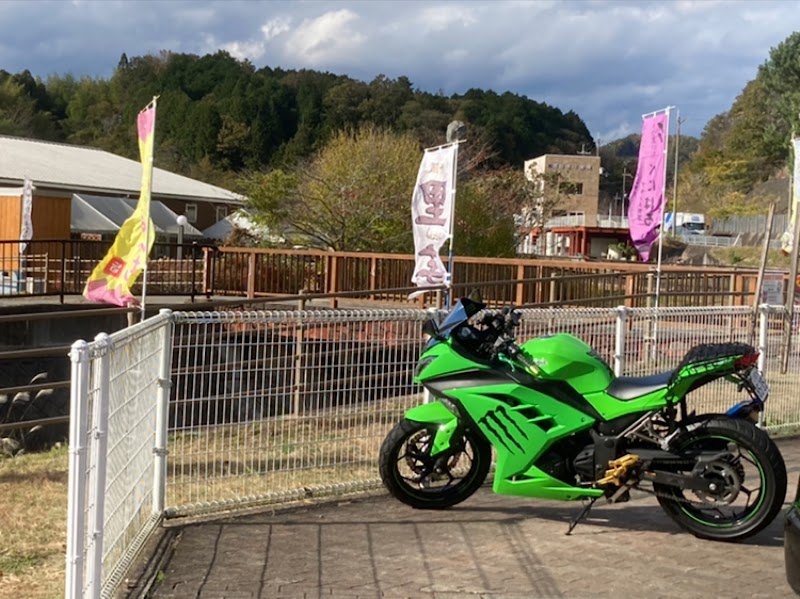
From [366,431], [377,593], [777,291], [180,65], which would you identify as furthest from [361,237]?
[180,65]

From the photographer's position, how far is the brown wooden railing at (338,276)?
1525cm

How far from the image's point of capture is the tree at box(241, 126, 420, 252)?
971 inches

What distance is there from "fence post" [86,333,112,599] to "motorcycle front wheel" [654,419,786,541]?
323 centimetres

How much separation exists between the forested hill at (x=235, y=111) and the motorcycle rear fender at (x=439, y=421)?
57.3 m

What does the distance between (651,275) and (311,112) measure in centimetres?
6518

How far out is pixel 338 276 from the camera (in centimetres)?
1947

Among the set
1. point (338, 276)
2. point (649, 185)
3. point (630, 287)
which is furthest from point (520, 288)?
point (338, 276)

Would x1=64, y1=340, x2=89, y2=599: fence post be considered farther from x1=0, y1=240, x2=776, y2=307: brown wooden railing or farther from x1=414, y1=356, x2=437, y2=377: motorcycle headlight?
x1=0, y1=240, x2=776, y2=307: brown wooden railing

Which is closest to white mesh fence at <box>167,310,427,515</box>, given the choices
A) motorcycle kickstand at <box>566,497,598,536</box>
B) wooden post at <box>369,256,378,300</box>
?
motorcycle kickstand at <box>566,497,598,536</box>

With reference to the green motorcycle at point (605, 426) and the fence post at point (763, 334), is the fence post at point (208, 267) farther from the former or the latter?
the green motorcycle at point (605, 426)

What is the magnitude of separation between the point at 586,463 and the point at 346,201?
20198mm

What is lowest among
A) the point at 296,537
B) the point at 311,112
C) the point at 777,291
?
the point at 296,537

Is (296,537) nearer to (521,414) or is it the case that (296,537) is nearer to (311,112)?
(521,414)

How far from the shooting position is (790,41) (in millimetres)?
68375
